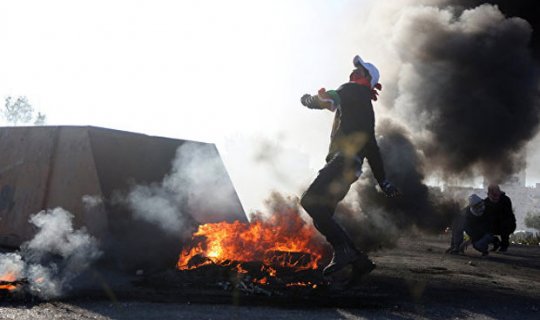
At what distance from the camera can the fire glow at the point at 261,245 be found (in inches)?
272

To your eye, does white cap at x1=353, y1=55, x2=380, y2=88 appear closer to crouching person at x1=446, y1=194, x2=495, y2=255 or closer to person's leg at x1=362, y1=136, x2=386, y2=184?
person's leg at x1=362, y1=136, x2=386, y2=184

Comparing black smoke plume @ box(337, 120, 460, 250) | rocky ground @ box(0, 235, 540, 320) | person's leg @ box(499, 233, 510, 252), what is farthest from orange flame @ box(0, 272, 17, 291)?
person's leg @ box(499, 233, 510, 252)

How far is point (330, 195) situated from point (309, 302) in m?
1.25

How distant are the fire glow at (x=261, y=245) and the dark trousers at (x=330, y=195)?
985 mm

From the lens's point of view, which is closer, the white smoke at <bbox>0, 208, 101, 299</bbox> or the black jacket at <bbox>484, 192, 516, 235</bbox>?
the white smoke at <bbox>0, 208, 101, 299</bbox>

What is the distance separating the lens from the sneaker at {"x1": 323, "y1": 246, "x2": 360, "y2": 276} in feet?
18.6

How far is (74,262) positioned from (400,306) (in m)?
4.19

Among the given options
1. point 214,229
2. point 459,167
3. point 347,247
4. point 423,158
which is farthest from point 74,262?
point 459,167

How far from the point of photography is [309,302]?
5.33 meters

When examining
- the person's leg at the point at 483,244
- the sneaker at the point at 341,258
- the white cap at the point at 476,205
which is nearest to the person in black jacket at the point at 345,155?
the sneaker at the point at 341,258

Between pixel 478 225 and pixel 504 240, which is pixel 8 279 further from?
pixel 504 240

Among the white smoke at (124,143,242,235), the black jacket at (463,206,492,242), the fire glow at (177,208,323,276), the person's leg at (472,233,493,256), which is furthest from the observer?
the black jacket at (463,206,492,242)

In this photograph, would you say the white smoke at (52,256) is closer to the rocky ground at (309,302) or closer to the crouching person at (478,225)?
the rocky ground at (309,302)

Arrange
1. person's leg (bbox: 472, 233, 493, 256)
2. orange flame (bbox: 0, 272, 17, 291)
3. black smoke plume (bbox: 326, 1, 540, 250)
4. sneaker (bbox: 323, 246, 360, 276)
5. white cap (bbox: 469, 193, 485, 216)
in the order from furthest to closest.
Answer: black smoke plume (bbox: 326, 1, 540, 250) → person's leg (bbox: 472, 233, 493, 256) → white cap (bbox: 469, 193, 485, 216) → sneaker (bbox: 323, 246, 360, 276) → orange flame (bbox: 0, 272, 17, 291)
